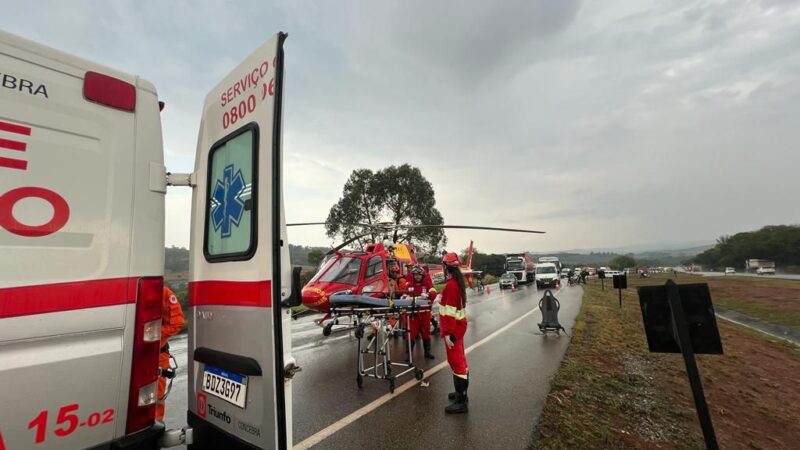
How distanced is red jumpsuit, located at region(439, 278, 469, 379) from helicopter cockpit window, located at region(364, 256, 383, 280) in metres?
5.56

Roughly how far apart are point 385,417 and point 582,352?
17.1 ft

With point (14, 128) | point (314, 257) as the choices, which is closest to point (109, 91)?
point (14, 128)

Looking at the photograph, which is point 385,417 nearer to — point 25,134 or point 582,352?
point 25,134

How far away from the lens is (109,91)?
1988 millimetres

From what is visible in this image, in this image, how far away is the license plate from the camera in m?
2.19

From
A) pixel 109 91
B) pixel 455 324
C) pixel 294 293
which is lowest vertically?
pixel 455 324

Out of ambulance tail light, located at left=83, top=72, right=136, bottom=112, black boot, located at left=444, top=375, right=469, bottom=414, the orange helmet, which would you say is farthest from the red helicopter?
ambulance tail light, located at left=83, top=72, right=136, bottom=112

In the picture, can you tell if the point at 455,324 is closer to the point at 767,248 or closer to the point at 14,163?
the point at 14,163

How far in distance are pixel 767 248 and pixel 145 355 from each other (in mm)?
121608

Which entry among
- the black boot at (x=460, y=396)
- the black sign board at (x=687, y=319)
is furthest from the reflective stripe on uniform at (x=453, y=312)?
the black sign board at (x=687, y=319)

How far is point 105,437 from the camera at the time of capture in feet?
5.87

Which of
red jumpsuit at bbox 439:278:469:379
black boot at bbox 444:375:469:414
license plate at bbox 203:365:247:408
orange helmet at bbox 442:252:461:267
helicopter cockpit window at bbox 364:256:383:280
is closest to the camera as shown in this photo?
license plate at bbox 203:365:247:408

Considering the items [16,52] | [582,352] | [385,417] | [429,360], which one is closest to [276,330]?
[16,52]

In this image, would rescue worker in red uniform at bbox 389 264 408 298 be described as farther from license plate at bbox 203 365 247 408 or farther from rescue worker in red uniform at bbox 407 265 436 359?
license plate at bbox 203 365 247 408
